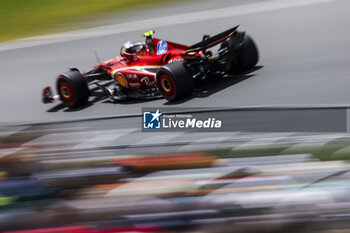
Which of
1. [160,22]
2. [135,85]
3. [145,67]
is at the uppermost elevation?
[160,22]

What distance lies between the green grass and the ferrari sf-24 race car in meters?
7.30

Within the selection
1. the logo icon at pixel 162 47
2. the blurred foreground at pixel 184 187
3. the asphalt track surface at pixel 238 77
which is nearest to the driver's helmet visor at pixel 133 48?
the logo icon at pixel 162 47

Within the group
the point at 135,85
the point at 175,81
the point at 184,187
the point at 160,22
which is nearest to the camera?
the point at 184,187

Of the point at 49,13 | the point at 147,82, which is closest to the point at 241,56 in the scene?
the point at 147,82

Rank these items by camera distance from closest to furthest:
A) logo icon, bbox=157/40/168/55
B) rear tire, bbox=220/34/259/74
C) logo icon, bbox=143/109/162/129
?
logo icon, bbox=143/109/162/129, rear tire, bbox=220/34/259/74, logo icon, bbox=157/40/168/55

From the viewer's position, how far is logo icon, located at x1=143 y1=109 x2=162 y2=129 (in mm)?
4359

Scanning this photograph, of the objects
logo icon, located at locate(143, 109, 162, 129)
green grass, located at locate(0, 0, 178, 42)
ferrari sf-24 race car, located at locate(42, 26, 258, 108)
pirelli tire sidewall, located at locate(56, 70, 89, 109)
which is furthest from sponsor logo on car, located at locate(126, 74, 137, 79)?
green grass, located at locate(0, 0, 178, 42)

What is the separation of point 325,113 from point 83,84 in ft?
18.5

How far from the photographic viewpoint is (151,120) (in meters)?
4.46

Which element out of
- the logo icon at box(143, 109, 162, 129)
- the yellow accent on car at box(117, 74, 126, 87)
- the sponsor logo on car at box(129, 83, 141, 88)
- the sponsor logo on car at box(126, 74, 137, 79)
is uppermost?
the logo icon at box(143, 109, 162, 129)

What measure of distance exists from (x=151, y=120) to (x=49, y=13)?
46.1 ft

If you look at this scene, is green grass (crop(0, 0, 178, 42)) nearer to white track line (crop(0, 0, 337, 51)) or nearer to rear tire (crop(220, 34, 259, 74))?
white track line (crop(0, 0, 337, 51))

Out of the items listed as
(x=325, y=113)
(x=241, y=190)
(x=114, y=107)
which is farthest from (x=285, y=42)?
(x=241, y=190)

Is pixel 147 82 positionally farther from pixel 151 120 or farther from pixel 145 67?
pixel 151 120
